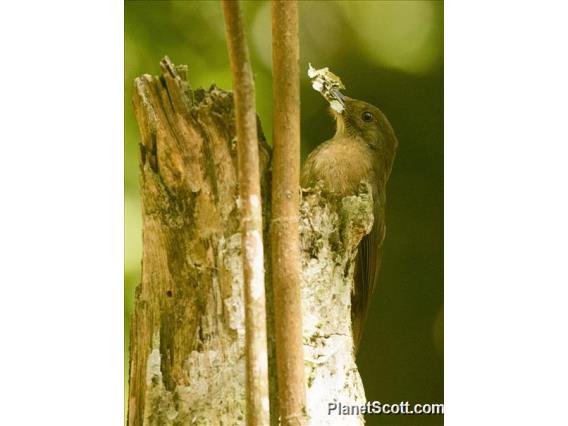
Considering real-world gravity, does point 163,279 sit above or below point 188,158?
below

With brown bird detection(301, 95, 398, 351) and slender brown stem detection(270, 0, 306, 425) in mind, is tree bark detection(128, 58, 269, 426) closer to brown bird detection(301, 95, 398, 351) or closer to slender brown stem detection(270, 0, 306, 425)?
slender brown stem detection(270, 0, 306, 425)

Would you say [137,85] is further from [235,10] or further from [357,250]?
[357,250]

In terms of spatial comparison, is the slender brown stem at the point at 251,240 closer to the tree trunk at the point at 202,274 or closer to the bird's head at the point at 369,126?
the tree trunk at the point at 202,274

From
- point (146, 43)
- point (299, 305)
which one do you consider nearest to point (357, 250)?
point (299, 305)

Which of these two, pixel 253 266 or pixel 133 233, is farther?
pixel 133 233

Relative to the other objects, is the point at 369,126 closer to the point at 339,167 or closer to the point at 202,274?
the point at 339,167

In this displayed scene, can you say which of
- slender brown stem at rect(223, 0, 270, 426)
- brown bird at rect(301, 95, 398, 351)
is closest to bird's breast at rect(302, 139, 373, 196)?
brown bird at rect(301, 95, 398, 351)

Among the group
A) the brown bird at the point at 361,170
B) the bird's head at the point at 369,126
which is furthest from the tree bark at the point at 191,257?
the bird's head at the point at 369,126
